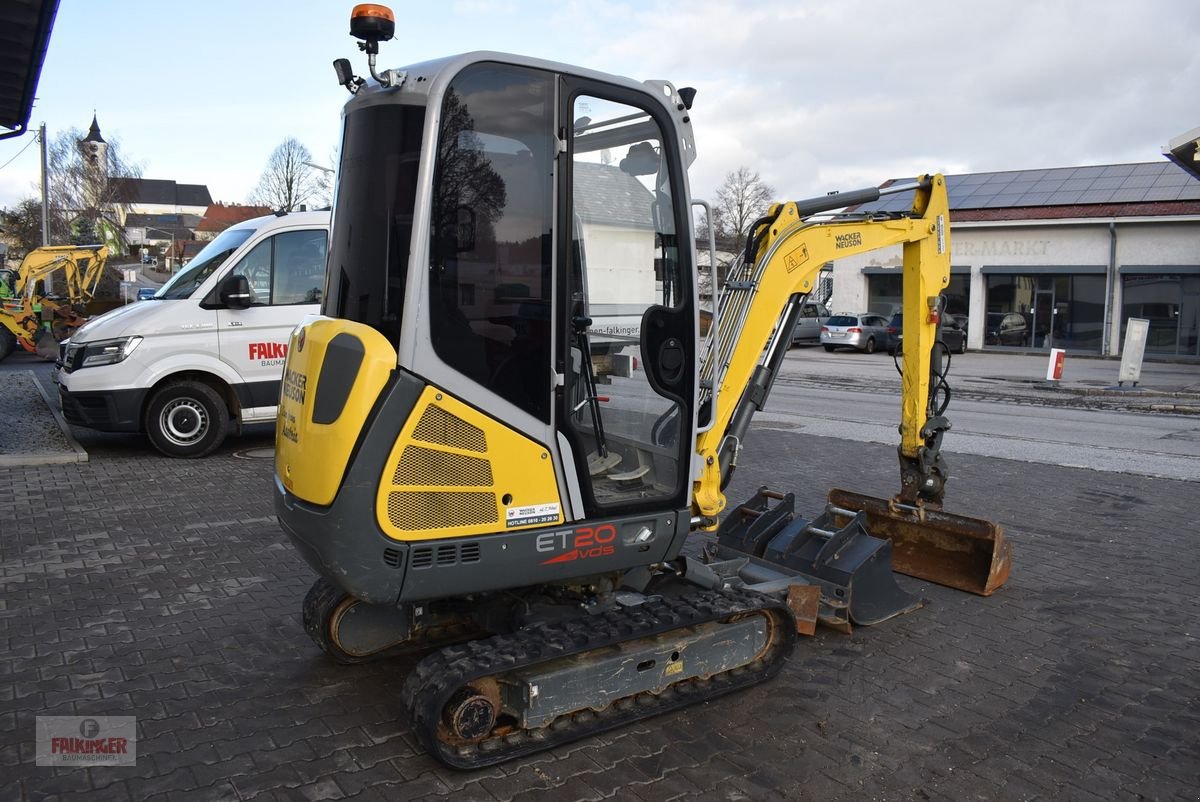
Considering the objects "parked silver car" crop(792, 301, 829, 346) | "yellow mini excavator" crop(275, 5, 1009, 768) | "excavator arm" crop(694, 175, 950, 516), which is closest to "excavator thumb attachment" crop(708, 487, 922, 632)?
"yellow mini excavator" crop(275, 5, 1009, 768)

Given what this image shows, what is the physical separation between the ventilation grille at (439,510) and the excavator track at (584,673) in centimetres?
55

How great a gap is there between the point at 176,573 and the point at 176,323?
4.49 metres

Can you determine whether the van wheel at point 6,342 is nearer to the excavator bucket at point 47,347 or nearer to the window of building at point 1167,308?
the excavator bucket at point 47,347

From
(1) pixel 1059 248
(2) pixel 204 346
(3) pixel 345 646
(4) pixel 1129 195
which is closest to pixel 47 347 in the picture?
(2) pixel 204 346

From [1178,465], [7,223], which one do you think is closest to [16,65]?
[1178,465]

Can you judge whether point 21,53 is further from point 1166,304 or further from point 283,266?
point 1166,304

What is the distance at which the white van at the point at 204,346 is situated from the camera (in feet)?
32.6

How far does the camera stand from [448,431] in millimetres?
3783

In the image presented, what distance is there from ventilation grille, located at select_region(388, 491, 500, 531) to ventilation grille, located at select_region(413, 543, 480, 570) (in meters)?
0.09

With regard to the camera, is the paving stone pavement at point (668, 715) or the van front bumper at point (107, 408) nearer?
the paving stone pavement at point (668, 715)

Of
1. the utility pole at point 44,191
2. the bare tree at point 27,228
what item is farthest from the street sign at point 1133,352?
the bare tree at point 27,228

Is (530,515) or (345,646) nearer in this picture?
(530,515)

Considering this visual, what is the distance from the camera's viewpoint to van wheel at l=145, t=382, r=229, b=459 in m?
10.2

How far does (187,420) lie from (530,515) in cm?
761
